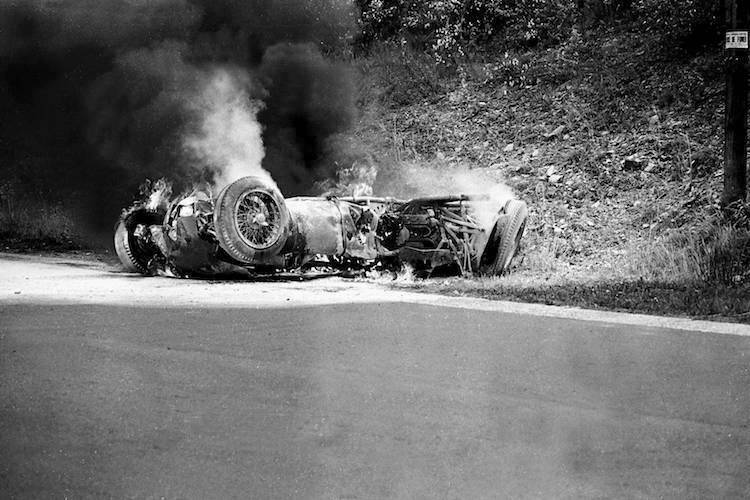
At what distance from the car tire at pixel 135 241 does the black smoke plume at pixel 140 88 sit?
Result: 2386 mm

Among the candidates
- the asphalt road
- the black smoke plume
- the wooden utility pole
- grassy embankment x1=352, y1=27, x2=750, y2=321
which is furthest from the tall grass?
the black smoke plume

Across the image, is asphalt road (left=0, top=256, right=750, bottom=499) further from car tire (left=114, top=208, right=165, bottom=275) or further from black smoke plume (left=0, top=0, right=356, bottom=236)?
black smoke plume (left=0, top=0, right=356, bottom=236)

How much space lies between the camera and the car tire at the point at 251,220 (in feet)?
38.8

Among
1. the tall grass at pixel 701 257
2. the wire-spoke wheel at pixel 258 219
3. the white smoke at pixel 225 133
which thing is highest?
the white smoke at pixel 225 133

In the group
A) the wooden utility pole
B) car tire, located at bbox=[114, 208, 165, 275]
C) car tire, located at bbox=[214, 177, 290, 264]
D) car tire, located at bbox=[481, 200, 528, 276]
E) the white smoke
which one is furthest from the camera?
the white smoke

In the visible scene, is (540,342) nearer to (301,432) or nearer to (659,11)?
(301,432)

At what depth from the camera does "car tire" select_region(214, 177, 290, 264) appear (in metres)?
11.8

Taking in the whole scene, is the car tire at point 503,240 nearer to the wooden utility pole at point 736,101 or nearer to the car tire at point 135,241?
the wooden utility pole at point 736,101

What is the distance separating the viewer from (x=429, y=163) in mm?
19344

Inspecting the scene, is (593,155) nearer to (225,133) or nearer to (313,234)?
(225,133)

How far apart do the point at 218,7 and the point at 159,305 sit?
1090 centimetres

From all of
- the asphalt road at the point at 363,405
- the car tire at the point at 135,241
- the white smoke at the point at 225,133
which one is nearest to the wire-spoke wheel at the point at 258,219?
the car tire at the point at 135,241

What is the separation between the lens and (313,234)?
1251 centimetres

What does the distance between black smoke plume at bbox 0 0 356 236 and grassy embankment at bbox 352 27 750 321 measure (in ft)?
6.86
